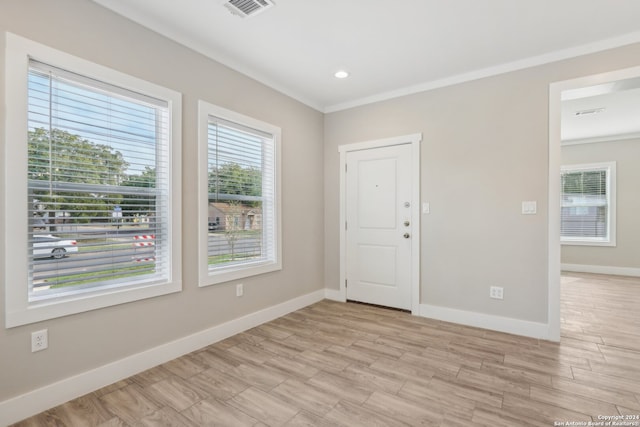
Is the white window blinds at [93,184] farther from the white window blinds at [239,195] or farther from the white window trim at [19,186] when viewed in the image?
the white window blinds at [239,195]

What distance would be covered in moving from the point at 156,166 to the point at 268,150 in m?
1.33

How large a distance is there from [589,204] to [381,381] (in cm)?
673

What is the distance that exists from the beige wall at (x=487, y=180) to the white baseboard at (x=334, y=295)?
1.12m

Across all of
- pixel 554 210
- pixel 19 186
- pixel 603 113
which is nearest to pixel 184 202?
pixel 19 186

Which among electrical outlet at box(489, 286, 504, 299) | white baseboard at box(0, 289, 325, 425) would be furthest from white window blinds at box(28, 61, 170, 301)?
electrical outlet at box(489, 286, 504, 299)

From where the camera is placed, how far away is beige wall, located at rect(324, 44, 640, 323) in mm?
2994

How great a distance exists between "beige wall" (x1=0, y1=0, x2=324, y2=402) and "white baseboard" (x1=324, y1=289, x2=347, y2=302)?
0.29m

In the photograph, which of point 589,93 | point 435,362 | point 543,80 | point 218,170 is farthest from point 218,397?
point 589,93

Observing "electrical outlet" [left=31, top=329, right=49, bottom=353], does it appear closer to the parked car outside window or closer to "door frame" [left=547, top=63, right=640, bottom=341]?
the parked car outside window

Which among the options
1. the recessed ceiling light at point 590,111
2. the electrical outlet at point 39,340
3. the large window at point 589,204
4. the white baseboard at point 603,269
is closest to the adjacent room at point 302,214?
the electrical outlet at point 39,340

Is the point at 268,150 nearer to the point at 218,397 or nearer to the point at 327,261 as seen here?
the point at 327,261

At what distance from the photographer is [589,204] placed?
641 cm

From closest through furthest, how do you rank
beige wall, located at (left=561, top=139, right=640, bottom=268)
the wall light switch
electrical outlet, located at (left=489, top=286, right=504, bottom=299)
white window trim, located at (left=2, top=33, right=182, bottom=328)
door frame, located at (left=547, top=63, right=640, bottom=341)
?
1. white window trim, located at (left=2, top=33, right=182, bottom=328)
2. door frame, located at (left=547, top=63, right=640, bottom=341)
3. the wall light switch
4. electrical outlet, located at (left=489, top=286, right=504, bottom=299)
5. beige wall, located at (left=561, top=139, right=640, bottom=268)

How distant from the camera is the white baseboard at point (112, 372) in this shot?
5.91 feet
